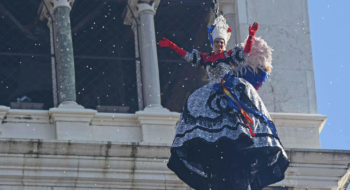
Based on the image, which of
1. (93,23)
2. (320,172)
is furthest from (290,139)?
(93,23)

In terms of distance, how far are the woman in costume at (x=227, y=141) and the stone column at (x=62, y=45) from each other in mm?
10125

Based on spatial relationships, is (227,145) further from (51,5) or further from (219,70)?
(51,5)

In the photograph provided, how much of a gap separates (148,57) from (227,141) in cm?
1213

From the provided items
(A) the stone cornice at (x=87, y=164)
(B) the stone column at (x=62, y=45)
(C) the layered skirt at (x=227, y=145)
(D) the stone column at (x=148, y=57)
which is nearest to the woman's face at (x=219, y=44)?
(C) the layered skirt at (x=227, y=145)

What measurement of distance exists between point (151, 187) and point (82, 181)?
3.99ft

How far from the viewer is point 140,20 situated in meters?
37.9

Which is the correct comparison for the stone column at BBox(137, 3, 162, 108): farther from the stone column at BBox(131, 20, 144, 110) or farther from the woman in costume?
the woman in costume

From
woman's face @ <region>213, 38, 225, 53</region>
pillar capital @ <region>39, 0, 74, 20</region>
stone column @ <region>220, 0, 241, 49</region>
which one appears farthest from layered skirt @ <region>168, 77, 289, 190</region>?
pillar capital @ <region>39, 0, 74, 20</region>

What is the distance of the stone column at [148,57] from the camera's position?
36.7 metres

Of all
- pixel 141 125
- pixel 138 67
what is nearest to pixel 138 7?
pixel 138 67

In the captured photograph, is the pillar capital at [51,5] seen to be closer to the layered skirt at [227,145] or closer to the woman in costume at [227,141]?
the woman in costume at [227,141]

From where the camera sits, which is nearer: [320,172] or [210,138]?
[210,138]

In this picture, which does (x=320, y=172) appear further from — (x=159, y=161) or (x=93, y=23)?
(x=93, y=23)

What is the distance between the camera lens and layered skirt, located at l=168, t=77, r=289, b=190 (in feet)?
82.2
